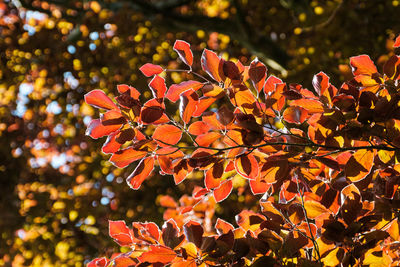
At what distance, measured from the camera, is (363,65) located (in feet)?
3.59

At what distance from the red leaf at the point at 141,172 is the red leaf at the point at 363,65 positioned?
68cm

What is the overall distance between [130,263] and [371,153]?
2.52ft

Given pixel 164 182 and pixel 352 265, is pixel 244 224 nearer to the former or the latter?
pixel 352 265

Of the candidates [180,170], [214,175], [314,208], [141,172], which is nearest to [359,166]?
[314,208]

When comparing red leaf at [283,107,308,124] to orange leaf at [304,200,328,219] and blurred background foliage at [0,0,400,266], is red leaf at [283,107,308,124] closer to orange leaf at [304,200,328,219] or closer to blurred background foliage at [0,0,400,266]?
orange leaf at [304,200,328,219]

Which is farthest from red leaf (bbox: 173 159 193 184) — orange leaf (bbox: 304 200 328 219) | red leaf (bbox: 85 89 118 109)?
orange leaf (bbox: 304 200 328 219)

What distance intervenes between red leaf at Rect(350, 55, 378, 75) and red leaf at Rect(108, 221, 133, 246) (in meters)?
0.86

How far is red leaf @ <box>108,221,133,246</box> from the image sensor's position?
3.68 ft

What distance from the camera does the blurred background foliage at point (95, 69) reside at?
3.81m

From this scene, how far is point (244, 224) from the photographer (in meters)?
1.21

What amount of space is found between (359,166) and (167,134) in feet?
1.85

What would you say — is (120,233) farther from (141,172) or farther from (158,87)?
(158,87)

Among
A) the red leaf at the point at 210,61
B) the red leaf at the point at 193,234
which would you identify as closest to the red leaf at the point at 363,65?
the red leaf at the point at 210,61

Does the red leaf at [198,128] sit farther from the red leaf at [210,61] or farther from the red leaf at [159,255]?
the red leaf at [159,255]
